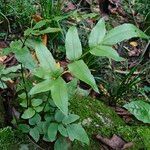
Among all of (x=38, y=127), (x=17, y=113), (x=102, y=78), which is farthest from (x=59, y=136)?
(x=102, y=78)

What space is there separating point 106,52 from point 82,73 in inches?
7.1

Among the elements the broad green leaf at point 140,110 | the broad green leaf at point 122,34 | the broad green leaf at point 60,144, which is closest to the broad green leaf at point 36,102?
the broad green leaf at point 60,144

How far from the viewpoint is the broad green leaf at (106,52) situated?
166 centimetres

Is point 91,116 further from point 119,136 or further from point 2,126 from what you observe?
point 2,126

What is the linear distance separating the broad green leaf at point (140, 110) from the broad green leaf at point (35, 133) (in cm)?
94

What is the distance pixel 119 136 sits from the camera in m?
2.47

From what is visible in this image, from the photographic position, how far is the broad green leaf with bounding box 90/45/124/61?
1.66m

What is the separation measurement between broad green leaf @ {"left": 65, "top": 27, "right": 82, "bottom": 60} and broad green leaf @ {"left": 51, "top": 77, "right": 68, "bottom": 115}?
136 mm

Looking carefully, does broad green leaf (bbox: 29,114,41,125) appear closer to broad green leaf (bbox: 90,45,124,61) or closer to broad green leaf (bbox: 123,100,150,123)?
broad green leaf (bbox: 90,45,124,61)

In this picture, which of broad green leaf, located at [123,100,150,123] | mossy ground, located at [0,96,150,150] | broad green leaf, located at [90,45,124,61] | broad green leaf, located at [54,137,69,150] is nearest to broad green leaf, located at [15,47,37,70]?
broad green leaf, located at [90,45,124,61]

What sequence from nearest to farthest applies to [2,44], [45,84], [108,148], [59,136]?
[45,84] → [59,136] → [108,148] → [2,44]

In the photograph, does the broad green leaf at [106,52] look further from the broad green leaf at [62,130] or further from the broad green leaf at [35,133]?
the broad green leaf at [35,133]

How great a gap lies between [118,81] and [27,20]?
41.0 inches

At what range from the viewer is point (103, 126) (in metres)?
2.48
